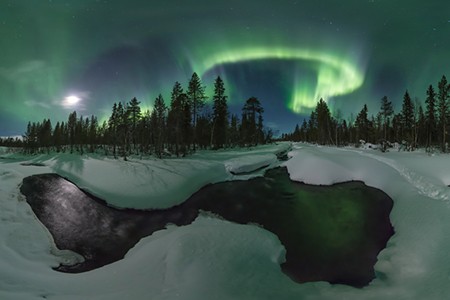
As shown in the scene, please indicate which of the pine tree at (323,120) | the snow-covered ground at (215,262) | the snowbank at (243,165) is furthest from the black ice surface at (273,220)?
the pine tree at (323,120)

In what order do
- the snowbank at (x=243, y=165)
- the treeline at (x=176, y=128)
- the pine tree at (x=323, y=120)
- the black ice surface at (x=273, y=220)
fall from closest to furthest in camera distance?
the black ice surface at (x=273, y=220) < the snowbank at (x=243, y=165) < the treeline at (x=176, y=128) < the pine tree at (x=323, y=120)

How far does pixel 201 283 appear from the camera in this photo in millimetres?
6578

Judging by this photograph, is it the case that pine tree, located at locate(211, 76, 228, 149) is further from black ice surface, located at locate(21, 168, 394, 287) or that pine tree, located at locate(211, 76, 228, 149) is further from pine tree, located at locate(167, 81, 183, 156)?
black ice surface, located at locate(21, 168, 394, 287)

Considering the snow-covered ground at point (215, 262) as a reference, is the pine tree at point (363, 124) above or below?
above

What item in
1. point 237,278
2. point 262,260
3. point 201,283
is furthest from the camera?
point 262,260

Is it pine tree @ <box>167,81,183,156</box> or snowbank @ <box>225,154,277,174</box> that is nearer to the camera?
snowbank @ <box>225,154,277,174</box>

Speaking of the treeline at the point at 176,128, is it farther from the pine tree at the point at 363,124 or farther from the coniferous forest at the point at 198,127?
the pine tree at the point at 363,124

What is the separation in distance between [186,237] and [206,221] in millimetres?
3364

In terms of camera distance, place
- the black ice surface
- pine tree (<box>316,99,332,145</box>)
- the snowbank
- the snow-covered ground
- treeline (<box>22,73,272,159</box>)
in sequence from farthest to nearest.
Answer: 1. pine tree (<box>316,99,332,145</box>)
2. treeline (<box>22,73,272,159</box>)
3. the snowbank
4. the black ice surface
5. the snow-covered ground

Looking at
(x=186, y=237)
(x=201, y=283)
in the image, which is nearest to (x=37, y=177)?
(x=186, y=237)

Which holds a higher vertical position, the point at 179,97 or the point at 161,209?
the point at 179,97

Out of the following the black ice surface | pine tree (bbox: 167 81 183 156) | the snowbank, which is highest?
pine tree (bbox: 167 81 183 156)

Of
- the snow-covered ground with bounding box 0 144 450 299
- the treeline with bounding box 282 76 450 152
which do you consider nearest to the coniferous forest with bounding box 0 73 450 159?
the treeline with bounding box 282 76 450 152

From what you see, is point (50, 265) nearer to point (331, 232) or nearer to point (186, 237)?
point (186, 237)
